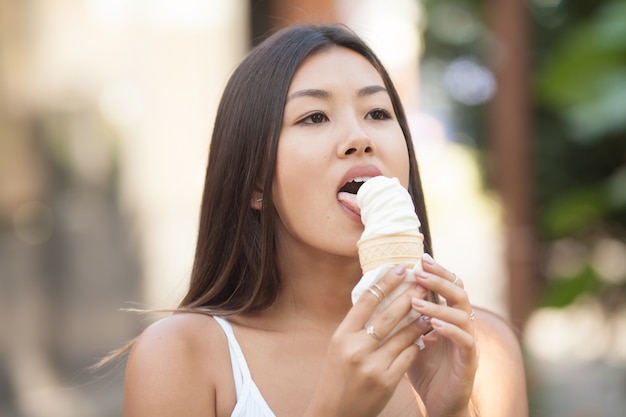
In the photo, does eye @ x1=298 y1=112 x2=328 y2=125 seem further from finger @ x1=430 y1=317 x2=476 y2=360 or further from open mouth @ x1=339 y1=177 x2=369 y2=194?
finger @ x1=430 y1=317 x2=476 y2=360

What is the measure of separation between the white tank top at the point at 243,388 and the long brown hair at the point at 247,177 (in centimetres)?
11

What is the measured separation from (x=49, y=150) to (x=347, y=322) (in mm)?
4940

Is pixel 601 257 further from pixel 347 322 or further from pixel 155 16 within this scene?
pixel 347 322

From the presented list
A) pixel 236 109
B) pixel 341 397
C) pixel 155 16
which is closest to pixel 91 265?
pixel 155 16

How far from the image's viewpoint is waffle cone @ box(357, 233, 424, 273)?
2271 millimetres

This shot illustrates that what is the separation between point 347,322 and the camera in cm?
221

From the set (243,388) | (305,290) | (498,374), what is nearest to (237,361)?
(243,388)

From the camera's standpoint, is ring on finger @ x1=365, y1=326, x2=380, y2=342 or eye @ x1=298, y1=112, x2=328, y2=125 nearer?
ring on finger @ x1=365, y1=326, x2=380, y2=342

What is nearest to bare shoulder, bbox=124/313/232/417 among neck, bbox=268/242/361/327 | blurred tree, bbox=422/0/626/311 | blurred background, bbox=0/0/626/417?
neck, bbox=268/242/361/327

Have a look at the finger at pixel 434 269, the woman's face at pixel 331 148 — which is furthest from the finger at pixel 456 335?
the woman's face at pixel 331 148

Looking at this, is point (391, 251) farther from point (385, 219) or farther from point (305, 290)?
point (305, 290)

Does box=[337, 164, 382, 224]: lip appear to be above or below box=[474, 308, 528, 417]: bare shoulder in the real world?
above

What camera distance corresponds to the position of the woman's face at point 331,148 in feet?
8.17

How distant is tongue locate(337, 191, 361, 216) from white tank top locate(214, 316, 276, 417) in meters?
0.50
